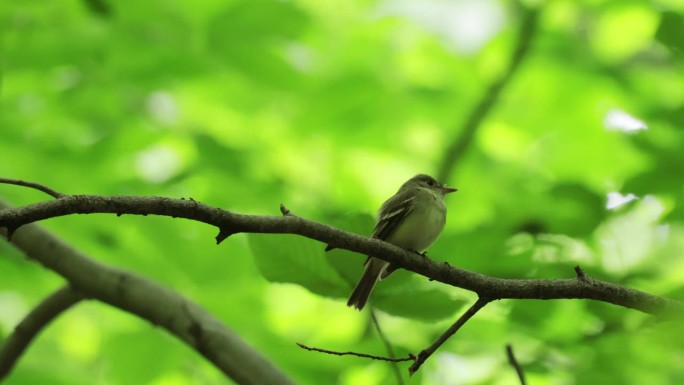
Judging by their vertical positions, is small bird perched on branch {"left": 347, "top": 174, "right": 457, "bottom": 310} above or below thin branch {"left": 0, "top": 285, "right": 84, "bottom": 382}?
above

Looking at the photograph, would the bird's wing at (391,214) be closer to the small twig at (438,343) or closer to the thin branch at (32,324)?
the thin branch at (32,324)

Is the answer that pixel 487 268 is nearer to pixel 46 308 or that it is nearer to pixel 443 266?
pixel 443 266

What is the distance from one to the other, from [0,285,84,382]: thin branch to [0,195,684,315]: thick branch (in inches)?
70.9

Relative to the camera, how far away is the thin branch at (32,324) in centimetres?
388

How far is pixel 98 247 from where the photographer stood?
4.50 meters

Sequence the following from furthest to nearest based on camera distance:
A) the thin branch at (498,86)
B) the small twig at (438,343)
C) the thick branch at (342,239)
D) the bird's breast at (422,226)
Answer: the thin branch at (498,86)
the bird's breast at (422,226)
the small twig at (438,343)
the thick branch at (342,239)

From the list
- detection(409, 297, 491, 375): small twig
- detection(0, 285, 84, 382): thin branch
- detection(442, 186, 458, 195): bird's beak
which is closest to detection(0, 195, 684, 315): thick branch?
detection(409, 297, 491, 375): small twig

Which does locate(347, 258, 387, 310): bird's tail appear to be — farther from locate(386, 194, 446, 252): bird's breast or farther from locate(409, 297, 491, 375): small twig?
locate(386, 194, 446, 252): bird's breast

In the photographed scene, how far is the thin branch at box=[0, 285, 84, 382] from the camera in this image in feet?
12.7

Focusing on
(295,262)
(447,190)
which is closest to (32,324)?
(295,262)

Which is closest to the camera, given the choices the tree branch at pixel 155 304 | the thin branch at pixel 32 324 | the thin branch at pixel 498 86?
the tree branch at pixel 155 304

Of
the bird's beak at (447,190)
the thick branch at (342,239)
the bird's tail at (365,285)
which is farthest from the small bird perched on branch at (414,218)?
the thick branch at (342,239)

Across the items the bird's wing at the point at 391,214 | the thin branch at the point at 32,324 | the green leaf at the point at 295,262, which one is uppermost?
the green leaf at the point at 295,262

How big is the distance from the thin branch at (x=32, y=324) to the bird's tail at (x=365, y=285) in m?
1.41
